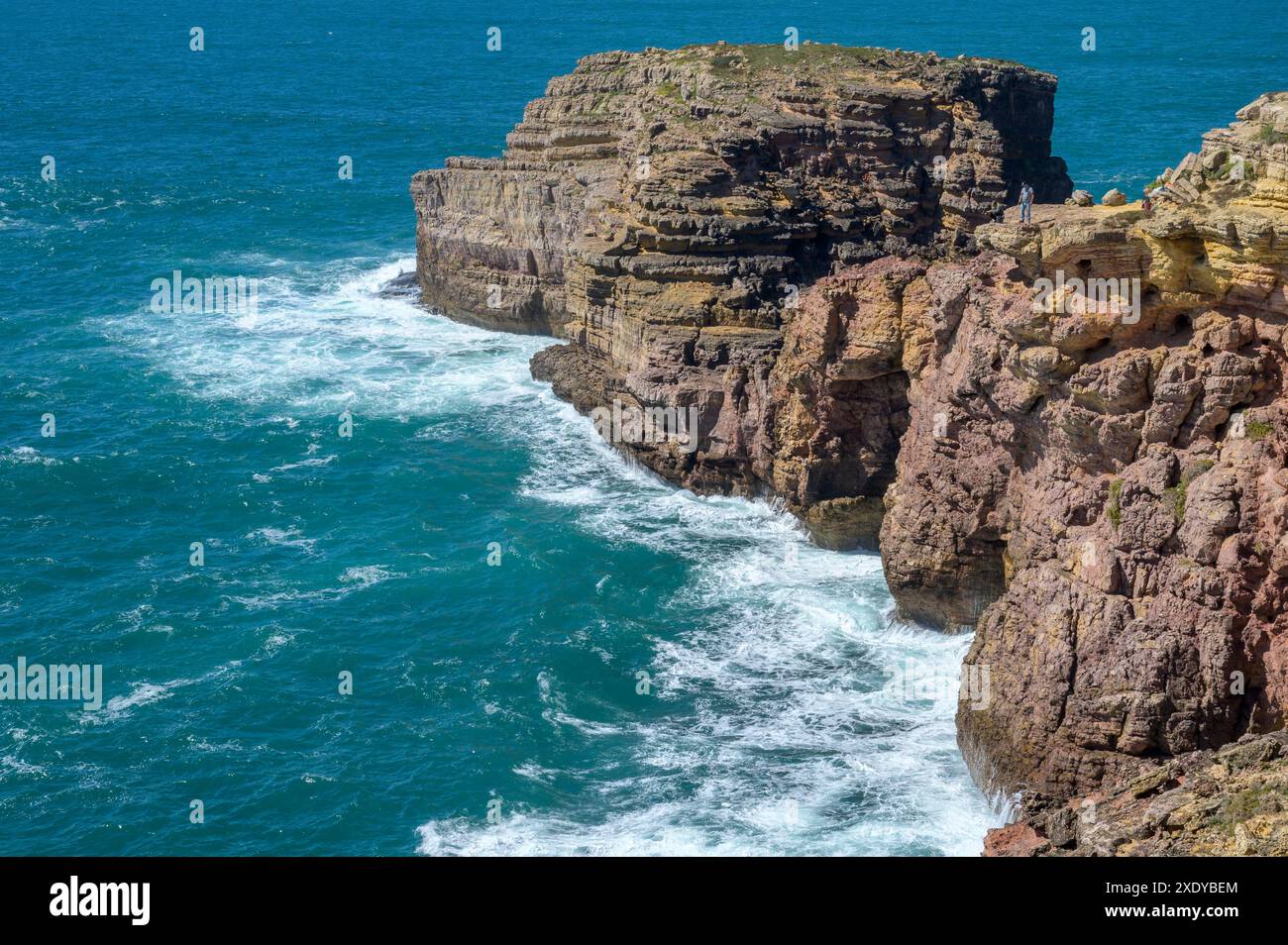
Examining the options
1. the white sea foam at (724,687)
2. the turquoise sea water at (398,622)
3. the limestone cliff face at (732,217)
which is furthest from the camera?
the limestone cliff face at (732,217)

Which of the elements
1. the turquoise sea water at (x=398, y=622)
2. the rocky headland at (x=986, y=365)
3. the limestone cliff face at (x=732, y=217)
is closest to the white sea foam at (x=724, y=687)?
the turquoise sea water at (x=398, y=622)

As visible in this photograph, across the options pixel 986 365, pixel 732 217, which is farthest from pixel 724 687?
pixel 732 217

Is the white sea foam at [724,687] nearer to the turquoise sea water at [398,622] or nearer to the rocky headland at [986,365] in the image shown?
the turquoise sea water at [398,622]

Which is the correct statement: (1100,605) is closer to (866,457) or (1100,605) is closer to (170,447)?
(866,457)

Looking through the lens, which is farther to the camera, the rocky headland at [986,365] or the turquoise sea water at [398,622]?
the turquoise sea water at [398,622]

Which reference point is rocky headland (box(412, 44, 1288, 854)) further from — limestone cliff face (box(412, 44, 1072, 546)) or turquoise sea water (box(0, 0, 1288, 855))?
turquoise sea water (box(0, 0, 1288, 855))

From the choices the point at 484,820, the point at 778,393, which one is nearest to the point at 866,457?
the point at 778,393

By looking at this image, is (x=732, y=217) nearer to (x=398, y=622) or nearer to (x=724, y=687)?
(x=398, y=622)

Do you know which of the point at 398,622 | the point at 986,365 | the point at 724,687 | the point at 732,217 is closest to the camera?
the point at 986,365
